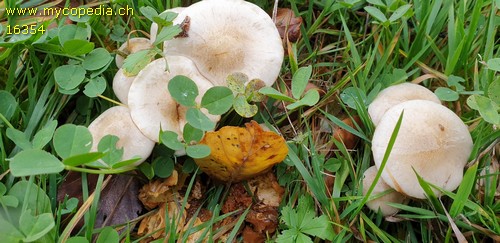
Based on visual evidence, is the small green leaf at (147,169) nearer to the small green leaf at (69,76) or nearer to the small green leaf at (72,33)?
the small green leaf at (69,76)

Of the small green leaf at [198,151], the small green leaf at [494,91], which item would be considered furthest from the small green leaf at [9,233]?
the small green leaf at [494,91]

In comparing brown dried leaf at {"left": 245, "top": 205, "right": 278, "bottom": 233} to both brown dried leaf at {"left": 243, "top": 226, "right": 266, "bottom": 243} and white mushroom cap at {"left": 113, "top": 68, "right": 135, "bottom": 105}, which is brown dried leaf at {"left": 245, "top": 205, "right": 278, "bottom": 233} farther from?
white mushroom cap at {"left": 113, "top": 68, "right": 135, "bottom": 105}

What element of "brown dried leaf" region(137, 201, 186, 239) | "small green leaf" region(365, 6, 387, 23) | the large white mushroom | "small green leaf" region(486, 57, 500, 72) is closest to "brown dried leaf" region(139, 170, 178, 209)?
"brown dried leaf" region(137, 201, 186, 239)

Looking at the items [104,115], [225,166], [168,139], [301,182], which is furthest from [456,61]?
[104,115]

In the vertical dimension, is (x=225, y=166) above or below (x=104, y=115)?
below

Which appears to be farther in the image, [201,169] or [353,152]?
[353,152]

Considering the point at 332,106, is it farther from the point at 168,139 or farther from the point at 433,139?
the point at 168,139
